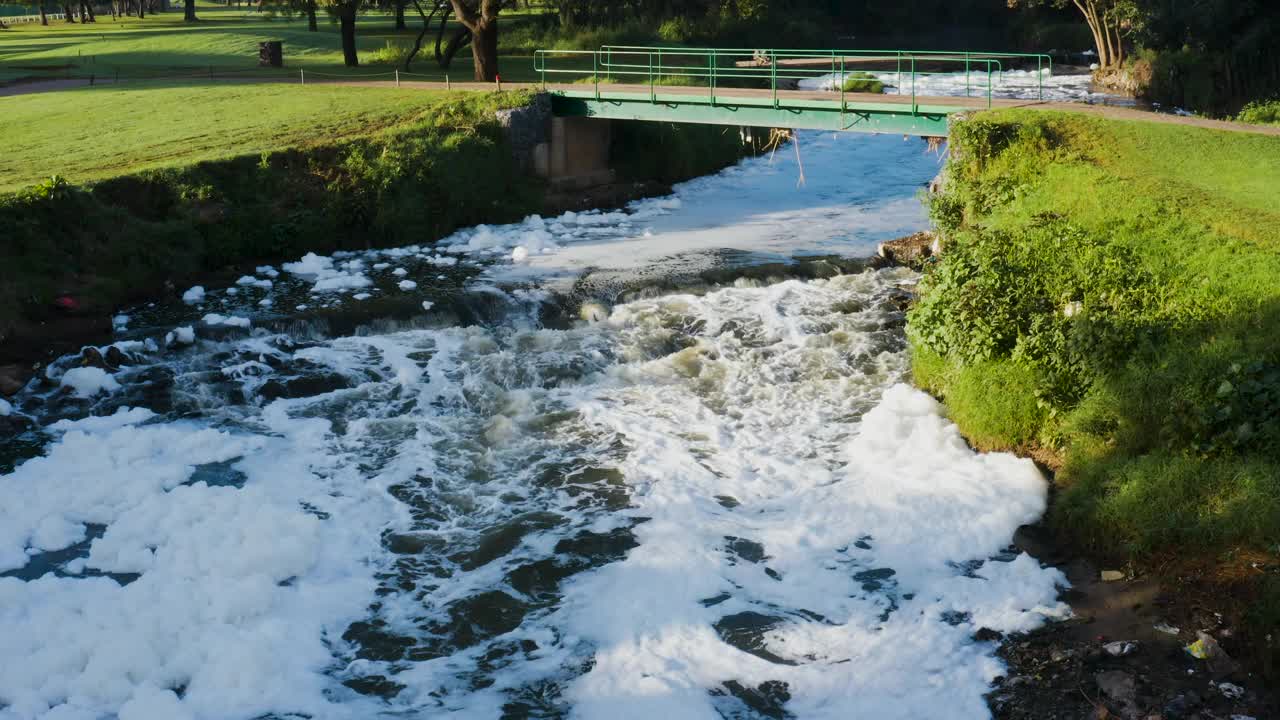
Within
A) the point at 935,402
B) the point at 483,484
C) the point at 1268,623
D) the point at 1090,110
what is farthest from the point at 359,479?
the point at 1090,110

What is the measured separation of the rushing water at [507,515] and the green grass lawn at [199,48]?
2105 centimetres

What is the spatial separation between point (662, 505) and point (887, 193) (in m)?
19.6

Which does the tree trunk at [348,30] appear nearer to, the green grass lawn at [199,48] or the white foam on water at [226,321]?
the green grass lawn at [199,48]

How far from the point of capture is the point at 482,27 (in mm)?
34062

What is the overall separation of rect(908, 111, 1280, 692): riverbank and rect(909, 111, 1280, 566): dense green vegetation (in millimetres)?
23

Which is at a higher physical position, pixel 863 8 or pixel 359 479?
pixel 863 8

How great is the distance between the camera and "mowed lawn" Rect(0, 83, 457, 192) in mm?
24141

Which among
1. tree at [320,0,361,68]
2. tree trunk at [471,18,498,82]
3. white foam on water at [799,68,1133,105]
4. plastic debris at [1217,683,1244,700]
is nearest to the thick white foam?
white foam on water at [799,68,1133,105]

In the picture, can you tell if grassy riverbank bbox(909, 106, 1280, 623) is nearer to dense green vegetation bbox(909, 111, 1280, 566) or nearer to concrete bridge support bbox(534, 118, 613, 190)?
dense green vegetation bbox(909, 111, 1280, 566)

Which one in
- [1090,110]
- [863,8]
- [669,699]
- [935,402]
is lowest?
[669,699]

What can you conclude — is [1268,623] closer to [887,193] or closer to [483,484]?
[483,484]

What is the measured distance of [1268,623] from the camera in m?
9.45

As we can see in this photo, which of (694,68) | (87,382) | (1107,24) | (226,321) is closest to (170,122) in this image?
(226,321)

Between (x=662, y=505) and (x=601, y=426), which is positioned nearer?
(x=662, y=505)
